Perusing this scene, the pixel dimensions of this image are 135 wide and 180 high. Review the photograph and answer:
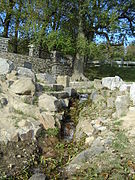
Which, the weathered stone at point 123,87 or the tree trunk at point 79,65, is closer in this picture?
the weathered stone at point 123,87

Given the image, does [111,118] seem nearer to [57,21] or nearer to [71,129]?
[71,129]

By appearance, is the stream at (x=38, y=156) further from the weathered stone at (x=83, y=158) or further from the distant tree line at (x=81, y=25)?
the distant tree line at (x=81, y=25)

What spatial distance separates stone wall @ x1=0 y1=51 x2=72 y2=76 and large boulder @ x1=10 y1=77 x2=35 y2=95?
7.45 metres

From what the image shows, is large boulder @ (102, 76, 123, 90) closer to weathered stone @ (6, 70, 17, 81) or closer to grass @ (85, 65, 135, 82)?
weathered stone @ (6, 70, 17, 81)

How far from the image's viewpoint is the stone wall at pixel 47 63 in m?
15.1

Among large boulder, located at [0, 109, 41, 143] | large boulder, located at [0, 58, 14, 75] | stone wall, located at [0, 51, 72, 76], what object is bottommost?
large boulder, located at [0, 109, 41, 143]

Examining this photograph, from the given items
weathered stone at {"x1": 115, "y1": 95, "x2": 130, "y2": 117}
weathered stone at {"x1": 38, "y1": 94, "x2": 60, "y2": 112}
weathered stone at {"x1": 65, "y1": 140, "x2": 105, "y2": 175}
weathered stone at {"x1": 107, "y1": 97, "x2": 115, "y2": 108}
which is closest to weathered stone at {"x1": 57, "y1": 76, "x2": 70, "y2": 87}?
weathered stone at {"x1": 38, "y1": 94, "x2": 60, "y2": 112}

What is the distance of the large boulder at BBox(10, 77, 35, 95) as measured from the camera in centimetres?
765

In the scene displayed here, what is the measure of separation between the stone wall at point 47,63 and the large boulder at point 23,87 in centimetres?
745

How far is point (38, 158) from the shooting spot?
551 cm

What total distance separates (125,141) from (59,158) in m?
1.78

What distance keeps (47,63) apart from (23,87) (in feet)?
30.9

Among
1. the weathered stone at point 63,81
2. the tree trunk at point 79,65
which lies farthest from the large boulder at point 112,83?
the tree trunk at point 79,65

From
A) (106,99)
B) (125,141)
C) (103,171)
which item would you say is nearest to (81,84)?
(106,99)
